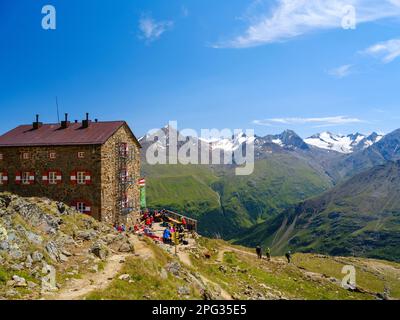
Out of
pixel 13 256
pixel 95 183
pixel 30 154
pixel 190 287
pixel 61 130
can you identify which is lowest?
pixel 190 287

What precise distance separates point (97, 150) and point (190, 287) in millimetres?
25897

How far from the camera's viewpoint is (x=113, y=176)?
49281 millimetres

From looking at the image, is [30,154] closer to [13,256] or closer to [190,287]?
[13,256]

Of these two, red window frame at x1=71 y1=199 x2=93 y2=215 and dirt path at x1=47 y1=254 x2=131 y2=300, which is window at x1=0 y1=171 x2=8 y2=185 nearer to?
red window frame at x1=71 y1=199 x2=93 y2=215

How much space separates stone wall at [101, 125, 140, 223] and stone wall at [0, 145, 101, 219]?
89 centimetres

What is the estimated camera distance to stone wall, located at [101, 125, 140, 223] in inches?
1860

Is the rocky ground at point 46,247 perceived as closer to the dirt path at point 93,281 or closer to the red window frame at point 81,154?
the dirt path at point 93,281

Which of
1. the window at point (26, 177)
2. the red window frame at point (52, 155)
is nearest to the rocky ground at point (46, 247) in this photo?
the red window frame at point (52, 155)

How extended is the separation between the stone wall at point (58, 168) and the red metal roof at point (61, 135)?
74 centimetres

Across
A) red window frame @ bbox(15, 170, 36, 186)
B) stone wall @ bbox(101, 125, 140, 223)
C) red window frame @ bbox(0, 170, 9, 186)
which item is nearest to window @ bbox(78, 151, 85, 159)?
stone wall @ bbox(101, 125, 140, 223)

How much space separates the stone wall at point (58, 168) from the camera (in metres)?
46.6

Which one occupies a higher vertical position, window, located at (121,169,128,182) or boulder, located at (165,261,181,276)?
window, located at (121,169,128,182)
